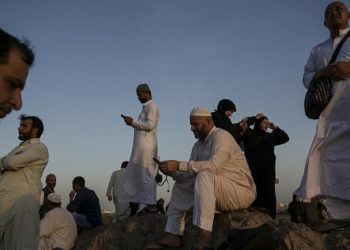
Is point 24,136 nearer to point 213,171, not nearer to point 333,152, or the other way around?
point 213,171

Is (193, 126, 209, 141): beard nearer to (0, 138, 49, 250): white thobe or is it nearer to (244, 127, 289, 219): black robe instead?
(0, 138, 49, 250): white thobe

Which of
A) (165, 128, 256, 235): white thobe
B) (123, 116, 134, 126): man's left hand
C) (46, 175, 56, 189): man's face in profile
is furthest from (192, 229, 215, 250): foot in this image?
(46, 175, 56, 189): man's face in profile

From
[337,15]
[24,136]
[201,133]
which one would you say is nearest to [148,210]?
[201,133]

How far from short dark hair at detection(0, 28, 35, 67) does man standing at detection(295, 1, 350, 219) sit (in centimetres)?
324

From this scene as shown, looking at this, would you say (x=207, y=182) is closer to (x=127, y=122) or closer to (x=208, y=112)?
(x=208, y=112)

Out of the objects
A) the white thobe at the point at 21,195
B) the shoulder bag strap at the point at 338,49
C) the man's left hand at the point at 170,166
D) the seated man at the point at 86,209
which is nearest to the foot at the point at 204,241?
the man's left hand at the point at 170,166

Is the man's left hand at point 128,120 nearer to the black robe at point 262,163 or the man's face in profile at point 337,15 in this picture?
the black robe at point 262,163

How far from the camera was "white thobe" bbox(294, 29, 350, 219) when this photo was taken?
4508 millimetres

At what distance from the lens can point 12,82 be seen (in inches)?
76.3

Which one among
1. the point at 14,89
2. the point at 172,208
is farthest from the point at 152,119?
the point at 14,89

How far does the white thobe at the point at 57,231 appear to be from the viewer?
7449mm

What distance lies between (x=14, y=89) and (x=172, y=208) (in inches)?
151

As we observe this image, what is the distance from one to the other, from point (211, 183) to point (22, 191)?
2.00m

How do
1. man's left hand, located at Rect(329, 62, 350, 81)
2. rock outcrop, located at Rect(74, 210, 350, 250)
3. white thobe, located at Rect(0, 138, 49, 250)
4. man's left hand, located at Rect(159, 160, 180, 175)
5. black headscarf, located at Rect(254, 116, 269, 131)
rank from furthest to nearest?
black headscarf, located at Rect(254, 116, 269, 131) < man's left hand, located at Rect(159, 160, 180, 175) < white thobe, located at Rect(0, 138, 49, 250) < man's left hand, located at Rect(329, 62, 350, 81) < rock outcrop, located at Rect(74, 210, 350, 250)
